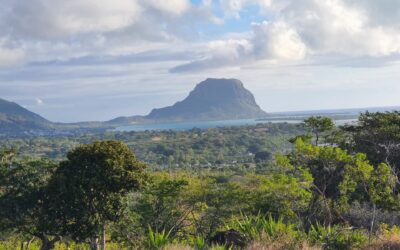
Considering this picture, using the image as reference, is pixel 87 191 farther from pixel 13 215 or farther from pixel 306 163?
pixel 306 163

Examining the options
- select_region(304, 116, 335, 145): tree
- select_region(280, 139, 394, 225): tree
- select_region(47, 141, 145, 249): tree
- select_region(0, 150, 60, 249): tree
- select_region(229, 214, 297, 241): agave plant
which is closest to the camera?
select_region(229, 214, 297, 241): agave plant

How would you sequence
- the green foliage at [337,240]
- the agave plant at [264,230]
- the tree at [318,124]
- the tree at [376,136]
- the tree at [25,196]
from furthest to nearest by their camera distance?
the tree at [318,124], the tree at [376,136], the tree at [25,196], the agave plant at [264,230], the green foliage at [337,240]

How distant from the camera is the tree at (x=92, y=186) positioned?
13595 millimetres

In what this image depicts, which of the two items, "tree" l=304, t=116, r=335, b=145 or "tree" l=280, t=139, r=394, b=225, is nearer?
"tree" l=280, t=139, r=394, b=225

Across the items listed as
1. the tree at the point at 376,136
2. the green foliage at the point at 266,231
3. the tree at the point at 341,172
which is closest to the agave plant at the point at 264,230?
the green foliage at the point at 266,231

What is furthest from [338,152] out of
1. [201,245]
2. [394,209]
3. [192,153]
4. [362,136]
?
[192,153]

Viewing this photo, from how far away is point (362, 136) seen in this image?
984 inches

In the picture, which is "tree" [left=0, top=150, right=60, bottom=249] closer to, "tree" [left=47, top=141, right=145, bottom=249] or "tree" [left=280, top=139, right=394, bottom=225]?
"tree" [left=47, top=141, right=145, bottom=249]

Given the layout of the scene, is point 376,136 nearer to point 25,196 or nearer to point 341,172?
point 341,172

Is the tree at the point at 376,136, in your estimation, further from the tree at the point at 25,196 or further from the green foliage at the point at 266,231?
the tree at the point at 25,196

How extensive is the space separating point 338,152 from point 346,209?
372 centimetres

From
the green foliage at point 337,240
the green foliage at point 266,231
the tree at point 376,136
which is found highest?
the tree at point 376,136

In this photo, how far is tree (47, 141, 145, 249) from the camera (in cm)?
1360

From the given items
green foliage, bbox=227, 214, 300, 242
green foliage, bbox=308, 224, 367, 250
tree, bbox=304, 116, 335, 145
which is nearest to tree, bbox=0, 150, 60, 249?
green foliage, bbox=227, 214, 300, 242
